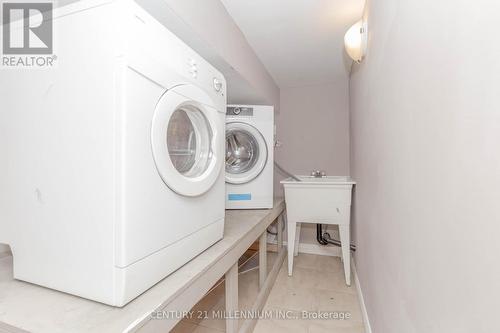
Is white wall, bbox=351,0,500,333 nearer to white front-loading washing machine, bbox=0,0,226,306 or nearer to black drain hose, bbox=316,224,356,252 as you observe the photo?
white front-loading washing machine, bbox=0,0,226,306

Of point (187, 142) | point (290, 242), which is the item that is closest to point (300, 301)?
point (290, 242)

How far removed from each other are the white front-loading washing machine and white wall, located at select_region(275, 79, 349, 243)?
2.10 m

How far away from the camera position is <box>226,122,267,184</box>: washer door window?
2086 millimetres

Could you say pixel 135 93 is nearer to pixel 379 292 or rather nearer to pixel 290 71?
pixel 379 292

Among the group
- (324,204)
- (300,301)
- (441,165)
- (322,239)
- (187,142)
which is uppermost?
(187,142)

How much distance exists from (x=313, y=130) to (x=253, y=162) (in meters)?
1.06

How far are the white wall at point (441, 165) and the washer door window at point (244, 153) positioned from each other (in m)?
1.24

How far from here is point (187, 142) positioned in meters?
1.17

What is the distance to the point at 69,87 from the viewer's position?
761 mm

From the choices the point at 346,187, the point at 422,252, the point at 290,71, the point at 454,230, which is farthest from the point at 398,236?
the point at 290,71

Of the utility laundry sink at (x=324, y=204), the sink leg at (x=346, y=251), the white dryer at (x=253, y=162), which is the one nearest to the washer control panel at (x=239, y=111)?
the white dryer at (x=253, y=162)

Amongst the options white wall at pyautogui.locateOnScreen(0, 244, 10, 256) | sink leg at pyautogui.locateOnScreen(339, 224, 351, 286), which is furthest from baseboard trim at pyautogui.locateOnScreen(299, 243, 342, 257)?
white wall at pyautogui.locateOnScreen(0, 244, 10, 256)

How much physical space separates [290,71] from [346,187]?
1303 millimetres

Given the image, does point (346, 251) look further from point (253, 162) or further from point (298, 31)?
point (298, 31)
